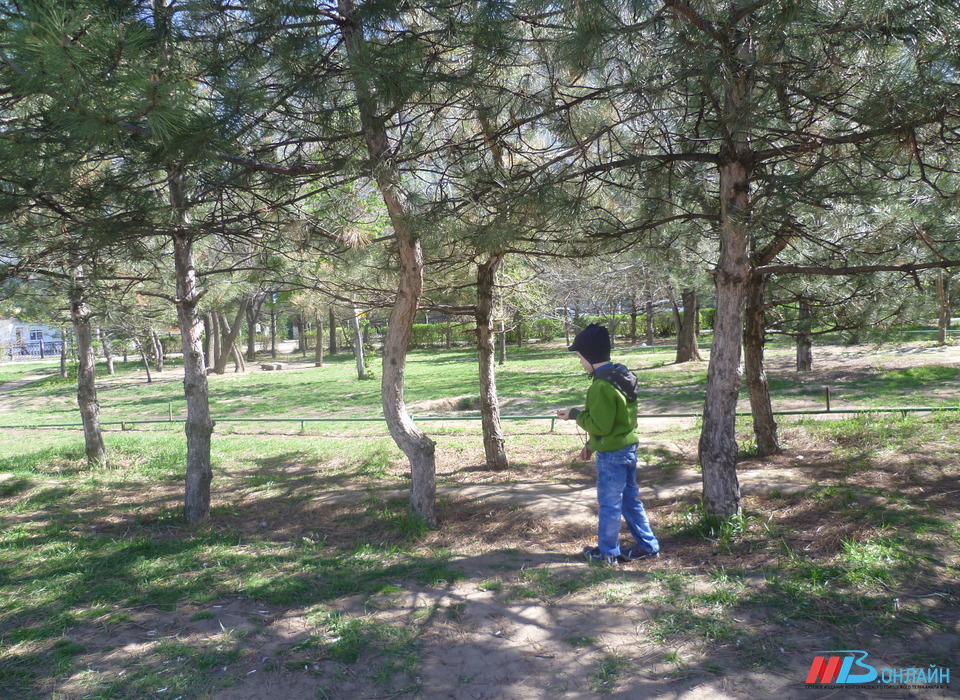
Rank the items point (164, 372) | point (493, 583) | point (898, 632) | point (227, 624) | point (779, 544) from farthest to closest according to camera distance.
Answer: point (164, 372) → point (779, 544) → point (493, 583) → point (227, 624) → point (898, 632)

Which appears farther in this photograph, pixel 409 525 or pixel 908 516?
pixel 409 525

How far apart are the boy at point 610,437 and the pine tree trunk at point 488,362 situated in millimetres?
3064

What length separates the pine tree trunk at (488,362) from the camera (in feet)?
23.7

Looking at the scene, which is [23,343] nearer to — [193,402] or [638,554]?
[193,402]

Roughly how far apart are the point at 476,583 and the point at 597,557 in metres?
0.86

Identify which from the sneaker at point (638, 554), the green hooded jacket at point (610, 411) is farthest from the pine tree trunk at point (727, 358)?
the green hooded jacket at point (610, 411)

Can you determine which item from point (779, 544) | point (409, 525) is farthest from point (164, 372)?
point (779, 544)

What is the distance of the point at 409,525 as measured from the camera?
5.25 metres

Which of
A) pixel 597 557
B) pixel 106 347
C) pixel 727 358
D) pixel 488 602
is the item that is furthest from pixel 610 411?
pixel 106 347

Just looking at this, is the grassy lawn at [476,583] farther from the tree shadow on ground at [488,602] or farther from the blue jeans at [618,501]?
the blue jeans at [618,501]

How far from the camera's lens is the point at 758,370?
21.5 ft

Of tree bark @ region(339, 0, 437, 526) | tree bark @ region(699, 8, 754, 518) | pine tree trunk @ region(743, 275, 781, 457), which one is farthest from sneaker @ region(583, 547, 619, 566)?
pine tree trunk @ region(743, 275, 781, 457)

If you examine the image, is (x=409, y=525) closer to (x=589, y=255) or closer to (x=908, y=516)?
(x=589, y=255)

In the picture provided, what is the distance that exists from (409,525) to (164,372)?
2663 centimetres
